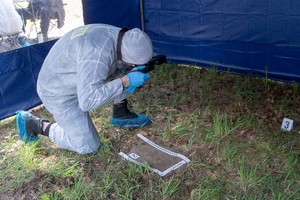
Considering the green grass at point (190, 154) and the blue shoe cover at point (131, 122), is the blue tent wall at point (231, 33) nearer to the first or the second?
the green grass at point (190, 154)

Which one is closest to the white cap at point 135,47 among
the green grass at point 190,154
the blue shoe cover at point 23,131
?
the green grass at point 190,154

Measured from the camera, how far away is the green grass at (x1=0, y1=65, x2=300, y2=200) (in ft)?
7.27

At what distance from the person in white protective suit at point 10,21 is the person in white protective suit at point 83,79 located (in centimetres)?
82

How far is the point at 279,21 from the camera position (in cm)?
352

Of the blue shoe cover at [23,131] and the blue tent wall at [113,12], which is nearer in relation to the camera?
the blue shoe cover at [23,131]

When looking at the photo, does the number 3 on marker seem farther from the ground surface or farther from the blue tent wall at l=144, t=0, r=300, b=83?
the ground surface

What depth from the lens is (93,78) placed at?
219 centimetres

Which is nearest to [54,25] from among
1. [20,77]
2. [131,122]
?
[20,77]

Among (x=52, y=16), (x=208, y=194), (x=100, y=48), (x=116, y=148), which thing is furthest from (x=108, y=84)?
(x=52, y=16)

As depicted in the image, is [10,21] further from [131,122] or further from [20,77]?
[131,122]

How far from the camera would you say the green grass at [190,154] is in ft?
7.27

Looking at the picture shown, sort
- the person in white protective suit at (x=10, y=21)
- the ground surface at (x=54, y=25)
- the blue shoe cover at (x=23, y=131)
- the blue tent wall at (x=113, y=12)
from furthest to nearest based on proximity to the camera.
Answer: the blue tent wall at (x=113, y=12)
the ground surface at (x=54, y=25)
the person in white protective suit at (x=10, y=21)
the blue shoe cover at (x=23, y=131)

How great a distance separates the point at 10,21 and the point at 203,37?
232 centimetres

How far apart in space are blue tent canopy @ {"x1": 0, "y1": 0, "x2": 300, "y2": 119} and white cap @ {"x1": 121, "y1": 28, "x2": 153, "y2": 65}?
1482mm
